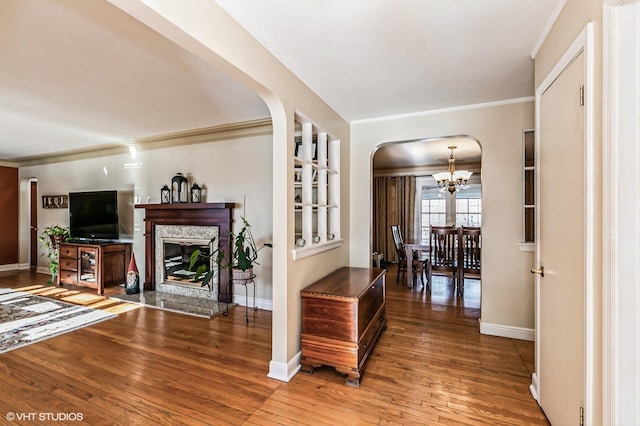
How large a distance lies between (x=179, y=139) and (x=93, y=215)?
2311mm

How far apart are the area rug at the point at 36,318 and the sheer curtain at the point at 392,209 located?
5.86 metres

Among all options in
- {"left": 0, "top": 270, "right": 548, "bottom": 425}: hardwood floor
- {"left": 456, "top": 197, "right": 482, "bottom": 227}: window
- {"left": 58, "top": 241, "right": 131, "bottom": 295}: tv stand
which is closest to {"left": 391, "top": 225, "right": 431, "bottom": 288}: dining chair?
{"left": 0, "top": 270, "right": 548, "bottom": 425}: hardwood floor

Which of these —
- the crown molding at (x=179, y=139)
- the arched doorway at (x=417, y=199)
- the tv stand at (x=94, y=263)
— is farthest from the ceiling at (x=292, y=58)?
the arched doorway at (x=417, y=199)

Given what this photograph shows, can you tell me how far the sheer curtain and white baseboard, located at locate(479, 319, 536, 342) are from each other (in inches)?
169

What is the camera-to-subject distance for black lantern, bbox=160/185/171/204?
14.7 feet

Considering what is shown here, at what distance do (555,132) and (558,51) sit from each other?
1.52 ft

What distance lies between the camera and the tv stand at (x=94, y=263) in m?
4.70

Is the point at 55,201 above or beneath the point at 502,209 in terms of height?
above

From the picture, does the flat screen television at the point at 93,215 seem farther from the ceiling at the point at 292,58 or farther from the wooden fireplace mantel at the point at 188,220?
the ceiling at the point at 292,58

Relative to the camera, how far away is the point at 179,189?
4.32 m

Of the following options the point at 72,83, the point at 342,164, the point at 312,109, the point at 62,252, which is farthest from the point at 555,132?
the point at 62,252
